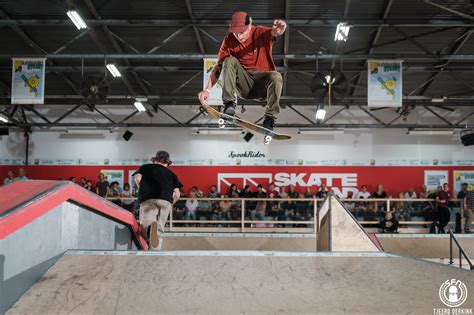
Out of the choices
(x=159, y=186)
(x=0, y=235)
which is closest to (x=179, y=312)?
(x=0, y=235)

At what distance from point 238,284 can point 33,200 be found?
1.55m

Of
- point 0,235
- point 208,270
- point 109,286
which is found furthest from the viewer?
point 208,270

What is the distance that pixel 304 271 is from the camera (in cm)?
330

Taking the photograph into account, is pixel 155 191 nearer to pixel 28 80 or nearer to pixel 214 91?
pixel 214 91

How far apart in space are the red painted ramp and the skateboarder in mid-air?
1.52 meters

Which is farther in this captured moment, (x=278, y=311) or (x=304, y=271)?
(x=304, y=271)

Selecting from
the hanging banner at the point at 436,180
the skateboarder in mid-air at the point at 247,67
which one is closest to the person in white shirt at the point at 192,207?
the hanging banner at the point at 436,180

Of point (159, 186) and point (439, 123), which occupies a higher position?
point (439, 123)

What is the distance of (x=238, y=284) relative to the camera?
3111 millimetres

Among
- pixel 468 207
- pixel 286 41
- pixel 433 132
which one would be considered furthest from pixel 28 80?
pixel 433 132

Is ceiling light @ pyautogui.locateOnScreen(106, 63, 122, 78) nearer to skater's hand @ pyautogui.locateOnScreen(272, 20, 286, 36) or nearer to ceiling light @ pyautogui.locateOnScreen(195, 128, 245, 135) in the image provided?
ceiling light @ pyautogui.locateOnScreen(195, 128, 245, 135)

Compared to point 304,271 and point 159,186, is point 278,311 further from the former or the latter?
point 159,186

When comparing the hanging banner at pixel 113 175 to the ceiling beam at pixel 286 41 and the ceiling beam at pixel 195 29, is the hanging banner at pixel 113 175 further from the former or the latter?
the ceiling beam at pixel 286 41

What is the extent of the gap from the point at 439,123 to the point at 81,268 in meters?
17.2
